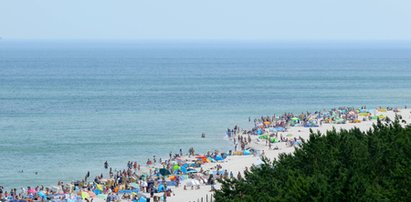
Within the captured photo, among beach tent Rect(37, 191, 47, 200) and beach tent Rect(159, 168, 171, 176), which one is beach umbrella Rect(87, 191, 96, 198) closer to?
beach tent Rect(37, 191, 47, 200)

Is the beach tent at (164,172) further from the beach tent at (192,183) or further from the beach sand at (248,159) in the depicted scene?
the beach tent at (192,183)

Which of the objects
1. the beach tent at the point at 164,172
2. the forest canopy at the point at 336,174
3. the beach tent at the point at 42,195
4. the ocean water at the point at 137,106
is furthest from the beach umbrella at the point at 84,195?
the forest canopy at the point at 336,174

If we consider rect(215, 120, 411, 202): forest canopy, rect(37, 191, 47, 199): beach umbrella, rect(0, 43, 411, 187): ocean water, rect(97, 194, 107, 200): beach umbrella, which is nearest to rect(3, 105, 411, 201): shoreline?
rect(37, 191, 47, 199): beach umbrella

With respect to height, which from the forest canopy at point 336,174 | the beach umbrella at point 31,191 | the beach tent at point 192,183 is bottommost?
the beach umbrella at point 31,191

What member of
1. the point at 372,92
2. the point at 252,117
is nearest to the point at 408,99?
the point at 372,92

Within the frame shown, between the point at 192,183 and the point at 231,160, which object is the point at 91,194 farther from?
the point at 231,160

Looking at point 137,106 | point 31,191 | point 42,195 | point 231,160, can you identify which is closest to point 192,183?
point 42,195

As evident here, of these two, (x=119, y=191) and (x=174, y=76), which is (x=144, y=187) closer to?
(x=119, y=191)

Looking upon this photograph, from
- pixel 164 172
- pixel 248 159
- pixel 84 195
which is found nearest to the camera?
pixel 84 195
